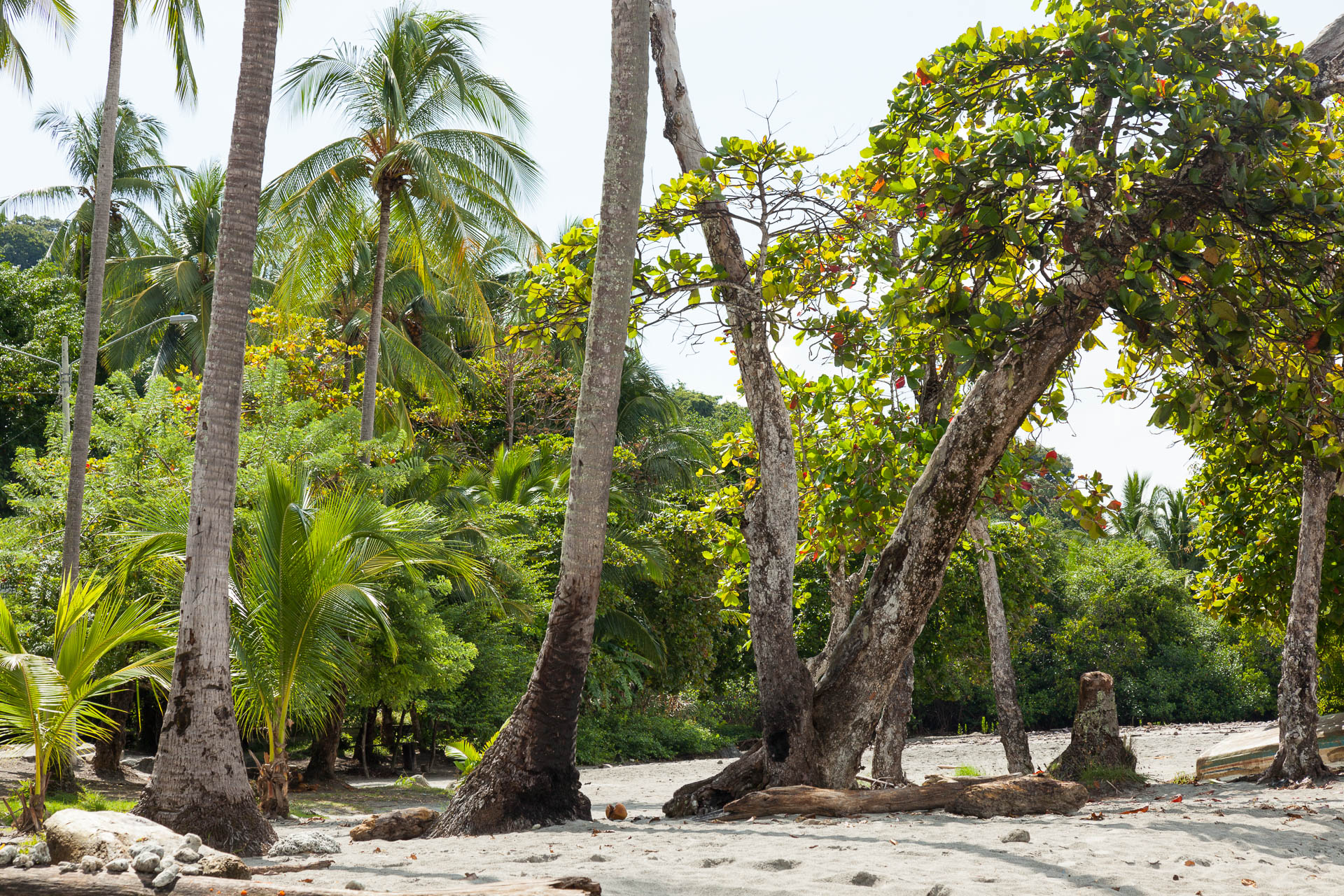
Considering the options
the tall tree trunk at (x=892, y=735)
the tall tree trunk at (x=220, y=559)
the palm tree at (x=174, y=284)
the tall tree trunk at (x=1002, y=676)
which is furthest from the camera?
the palm tree at (x=174, y=284)

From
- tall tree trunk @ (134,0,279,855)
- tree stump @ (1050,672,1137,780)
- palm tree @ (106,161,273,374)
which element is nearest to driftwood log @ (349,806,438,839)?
tall tree trunk @ (134,0,279,855)

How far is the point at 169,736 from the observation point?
624cm

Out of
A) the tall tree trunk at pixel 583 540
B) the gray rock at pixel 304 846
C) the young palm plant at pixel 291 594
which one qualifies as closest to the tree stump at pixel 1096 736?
the tall tree trunk at pixel 583 540

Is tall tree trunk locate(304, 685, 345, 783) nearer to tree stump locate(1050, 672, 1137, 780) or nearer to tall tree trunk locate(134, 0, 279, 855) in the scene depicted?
tall tree trunk locate(134, 0, 279, 855)

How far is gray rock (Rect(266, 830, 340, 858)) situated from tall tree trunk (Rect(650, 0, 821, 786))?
298cm

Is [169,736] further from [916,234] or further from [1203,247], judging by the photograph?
[1203,247]

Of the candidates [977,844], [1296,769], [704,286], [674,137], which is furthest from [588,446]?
[1296,769]

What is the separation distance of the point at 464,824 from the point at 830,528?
366 cm

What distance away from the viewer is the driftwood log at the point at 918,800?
644cm

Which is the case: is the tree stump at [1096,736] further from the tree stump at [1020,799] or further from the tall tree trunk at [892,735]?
the tree stump at [1020,799]

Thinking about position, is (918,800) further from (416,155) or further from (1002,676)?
(416,155)

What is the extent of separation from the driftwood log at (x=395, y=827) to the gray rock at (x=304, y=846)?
1.31 ft

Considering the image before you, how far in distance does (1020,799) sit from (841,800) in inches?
48.1

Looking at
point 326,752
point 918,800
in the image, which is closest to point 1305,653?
point 918,800
